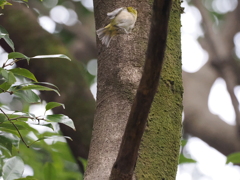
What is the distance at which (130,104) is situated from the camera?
2.95 feet

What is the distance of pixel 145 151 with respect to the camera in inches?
33.5

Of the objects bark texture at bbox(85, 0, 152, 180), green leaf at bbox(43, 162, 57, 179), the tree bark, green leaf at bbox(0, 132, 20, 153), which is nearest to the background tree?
the tree bark

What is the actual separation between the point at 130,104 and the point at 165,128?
0.10 meters

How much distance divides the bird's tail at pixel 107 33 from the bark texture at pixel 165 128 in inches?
6.2

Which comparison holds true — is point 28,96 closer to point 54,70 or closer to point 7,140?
point 7,140

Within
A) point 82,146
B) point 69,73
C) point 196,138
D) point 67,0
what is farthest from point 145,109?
point 67,0

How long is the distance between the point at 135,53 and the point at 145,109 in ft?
1.17

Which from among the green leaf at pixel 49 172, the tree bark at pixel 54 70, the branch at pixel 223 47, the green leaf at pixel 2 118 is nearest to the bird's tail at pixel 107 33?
the green leaf at pixel 2 118

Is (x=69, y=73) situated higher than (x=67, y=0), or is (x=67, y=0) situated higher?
(x=67, y=0)

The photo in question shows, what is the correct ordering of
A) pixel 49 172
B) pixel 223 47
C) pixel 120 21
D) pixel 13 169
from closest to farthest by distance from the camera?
1. pixel 13 169
2. pixel 120 21
3. pixel 49 172
4. pixel 223 47

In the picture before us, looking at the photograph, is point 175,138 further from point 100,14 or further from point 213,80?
point 213,80

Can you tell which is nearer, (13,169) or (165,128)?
(13,169)

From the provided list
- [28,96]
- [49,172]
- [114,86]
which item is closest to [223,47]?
[49,172]

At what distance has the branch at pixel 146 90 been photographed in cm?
55
